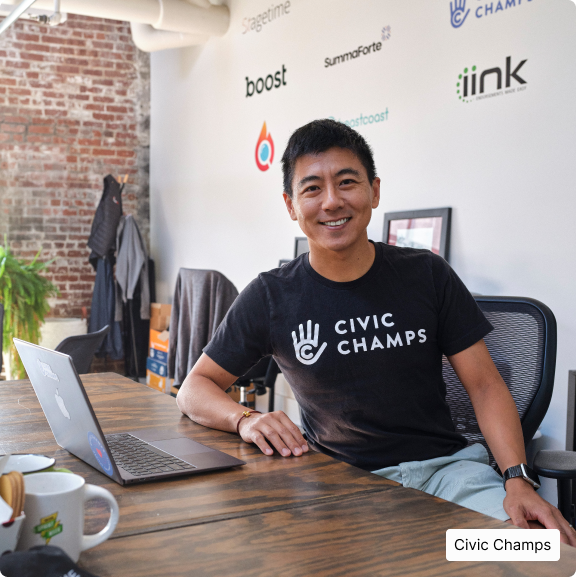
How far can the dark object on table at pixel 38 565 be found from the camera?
0.60 m

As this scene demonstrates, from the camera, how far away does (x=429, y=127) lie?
3.18m

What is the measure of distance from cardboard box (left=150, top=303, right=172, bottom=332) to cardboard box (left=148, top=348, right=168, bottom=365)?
0.72ft

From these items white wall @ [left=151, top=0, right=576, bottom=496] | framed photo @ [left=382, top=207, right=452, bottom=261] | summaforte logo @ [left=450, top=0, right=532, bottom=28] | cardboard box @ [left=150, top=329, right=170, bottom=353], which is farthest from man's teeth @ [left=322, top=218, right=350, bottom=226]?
cardboard box @ [left=150, top=329, right=170, bottom=353]

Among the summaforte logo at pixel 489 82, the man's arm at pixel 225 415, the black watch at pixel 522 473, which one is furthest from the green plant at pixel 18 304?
the black watch at pixel 522 473

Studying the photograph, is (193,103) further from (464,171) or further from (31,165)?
(464,171)

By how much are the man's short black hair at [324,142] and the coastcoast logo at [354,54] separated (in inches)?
81.5

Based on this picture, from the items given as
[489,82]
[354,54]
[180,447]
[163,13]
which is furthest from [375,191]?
[163,13]

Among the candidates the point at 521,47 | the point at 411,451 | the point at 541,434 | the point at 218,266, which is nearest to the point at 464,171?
the point at 521,47

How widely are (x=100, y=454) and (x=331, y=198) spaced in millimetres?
815

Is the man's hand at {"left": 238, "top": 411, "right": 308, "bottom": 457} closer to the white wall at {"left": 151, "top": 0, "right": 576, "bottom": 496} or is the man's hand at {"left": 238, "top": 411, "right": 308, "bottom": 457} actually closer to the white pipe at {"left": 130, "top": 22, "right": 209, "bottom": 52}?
the white wall at {"left": 151, "top": 0, "right": 576, "bottom": 496}

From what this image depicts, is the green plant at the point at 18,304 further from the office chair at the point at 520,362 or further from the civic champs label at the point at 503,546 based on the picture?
the civic champs label at the point at 503,546

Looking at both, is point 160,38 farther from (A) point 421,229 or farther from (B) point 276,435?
(B) point 276,435

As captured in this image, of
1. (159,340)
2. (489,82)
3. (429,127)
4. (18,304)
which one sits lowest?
(159,340)

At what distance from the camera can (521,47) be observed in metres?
2.66
